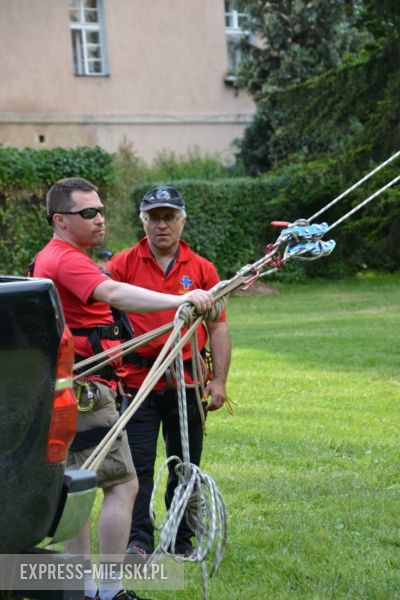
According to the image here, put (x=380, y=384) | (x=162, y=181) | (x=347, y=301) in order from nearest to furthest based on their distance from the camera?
(x=380, y=384)
(x=347, y=301)
(x=162, y=181)

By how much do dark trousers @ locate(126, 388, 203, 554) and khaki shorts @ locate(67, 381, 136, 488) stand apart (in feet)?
2.71

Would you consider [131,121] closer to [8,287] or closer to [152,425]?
[152,425]

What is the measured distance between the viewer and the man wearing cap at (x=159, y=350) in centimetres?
646

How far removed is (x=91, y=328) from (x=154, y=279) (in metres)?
1.14

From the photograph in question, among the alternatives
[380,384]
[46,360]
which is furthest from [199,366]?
[380,384]

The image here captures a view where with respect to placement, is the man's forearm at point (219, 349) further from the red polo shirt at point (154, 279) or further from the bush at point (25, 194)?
the bush at point (25, 194)

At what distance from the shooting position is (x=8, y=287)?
3.89 metres

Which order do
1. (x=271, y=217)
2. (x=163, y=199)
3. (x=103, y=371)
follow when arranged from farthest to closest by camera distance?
(x=271, y=217)
(x=163, y=199)
(x=103, y=371)

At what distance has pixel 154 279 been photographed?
6.61 m

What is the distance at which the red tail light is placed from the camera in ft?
13.1

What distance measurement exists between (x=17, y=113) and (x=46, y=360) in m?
27.7

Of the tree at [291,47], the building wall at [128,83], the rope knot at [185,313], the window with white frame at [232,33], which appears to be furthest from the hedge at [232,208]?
the rope knot at [185,313]

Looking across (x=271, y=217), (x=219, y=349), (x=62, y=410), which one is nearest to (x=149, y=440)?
(x=219, y=349)

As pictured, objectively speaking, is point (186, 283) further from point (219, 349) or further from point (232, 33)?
point (232, 33)
